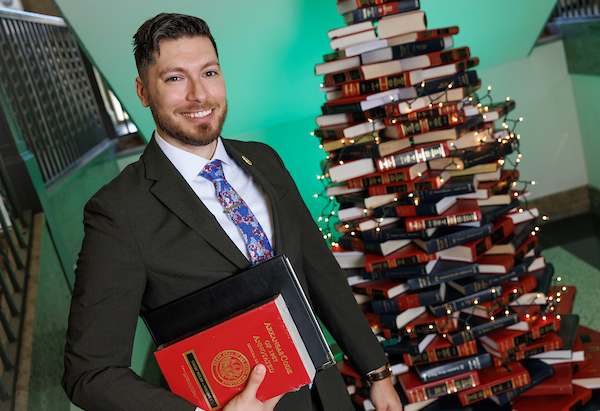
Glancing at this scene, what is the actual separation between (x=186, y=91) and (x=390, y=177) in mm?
1154

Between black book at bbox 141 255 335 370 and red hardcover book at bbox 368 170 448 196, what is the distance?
A: 3.83 feet

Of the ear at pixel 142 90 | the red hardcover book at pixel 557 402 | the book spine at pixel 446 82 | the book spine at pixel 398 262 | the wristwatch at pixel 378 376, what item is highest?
the ear at pixel 142 90

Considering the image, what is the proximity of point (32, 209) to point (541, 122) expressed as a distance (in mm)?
3725

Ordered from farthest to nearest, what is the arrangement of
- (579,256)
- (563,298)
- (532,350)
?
1. (579,256)
2. (563,298)
3. (532,350)

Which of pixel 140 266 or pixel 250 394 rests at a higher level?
pixel 140 266

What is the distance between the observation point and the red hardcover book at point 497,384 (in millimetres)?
2098

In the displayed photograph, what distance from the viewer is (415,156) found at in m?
2.10

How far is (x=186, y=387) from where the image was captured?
108cm

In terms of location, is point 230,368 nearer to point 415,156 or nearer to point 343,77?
point 415,156

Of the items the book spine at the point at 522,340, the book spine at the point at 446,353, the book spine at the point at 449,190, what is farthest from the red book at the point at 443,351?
the book spine at the point at 449,190

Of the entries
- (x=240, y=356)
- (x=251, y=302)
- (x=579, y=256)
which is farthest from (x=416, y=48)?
(x=579, y=256)

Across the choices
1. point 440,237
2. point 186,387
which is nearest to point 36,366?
point 186,387

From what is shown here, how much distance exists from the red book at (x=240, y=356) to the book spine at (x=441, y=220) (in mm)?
1170

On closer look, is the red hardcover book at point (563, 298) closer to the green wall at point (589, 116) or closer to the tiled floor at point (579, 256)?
the tiled floor at point (579, 256)
